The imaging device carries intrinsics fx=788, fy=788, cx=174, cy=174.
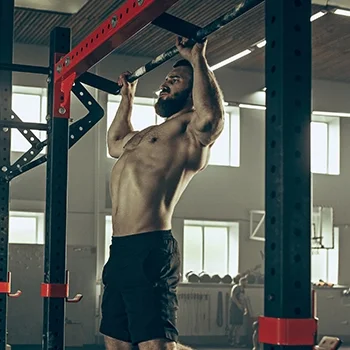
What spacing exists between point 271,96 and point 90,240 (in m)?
10.2

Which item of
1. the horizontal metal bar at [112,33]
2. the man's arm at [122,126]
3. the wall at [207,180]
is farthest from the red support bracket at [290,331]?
the wall at [207,180]

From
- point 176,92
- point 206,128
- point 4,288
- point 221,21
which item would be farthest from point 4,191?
point 221,21

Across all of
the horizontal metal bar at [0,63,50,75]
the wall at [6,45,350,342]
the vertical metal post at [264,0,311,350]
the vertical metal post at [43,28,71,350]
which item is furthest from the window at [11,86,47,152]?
the vertical metal post at [264,0,311,350]

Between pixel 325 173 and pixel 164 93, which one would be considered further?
pixel 325 173

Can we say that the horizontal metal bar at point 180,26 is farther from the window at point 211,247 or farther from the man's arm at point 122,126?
the window at point 211,247

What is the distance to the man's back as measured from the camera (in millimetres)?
3541

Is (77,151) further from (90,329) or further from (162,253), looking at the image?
(162,253)

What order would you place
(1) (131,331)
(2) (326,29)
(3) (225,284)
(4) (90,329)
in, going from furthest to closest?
1. (3) (225,284)
2. (4) (90,329)
3. (2) (326,29)
4. (1) (131,331)

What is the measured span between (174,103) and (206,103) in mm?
427

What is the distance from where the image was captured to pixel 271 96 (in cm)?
224

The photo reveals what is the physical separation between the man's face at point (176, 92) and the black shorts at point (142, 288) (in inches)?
22.6

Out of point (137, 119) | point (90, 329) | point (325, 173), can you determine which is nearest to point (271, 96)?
point (90, 329)

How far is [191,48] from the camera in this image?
318 centimetres

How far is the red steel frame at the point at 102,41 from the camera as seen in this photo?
3.17 meters
